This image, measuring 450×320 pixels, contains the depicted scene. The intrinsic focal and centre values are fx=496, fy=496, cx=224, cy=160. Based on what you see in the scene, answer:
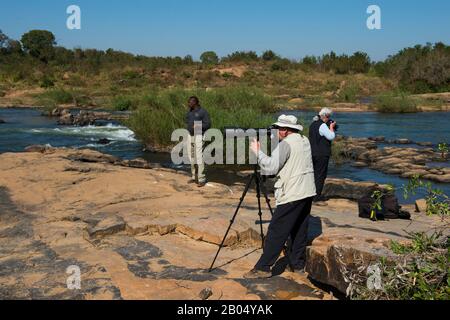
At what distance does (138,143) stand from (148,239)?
1182 cm

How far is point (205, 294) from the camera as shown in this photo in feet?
13.0

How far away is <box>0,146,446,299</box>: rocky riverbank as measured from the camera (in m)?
4.12

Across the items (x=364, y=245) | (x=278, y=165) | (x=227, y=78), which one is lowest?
(x=364, y=245)

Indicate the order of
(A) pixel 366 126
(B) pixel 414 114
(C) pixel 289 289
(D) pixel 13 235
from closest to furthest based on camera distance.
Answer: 1. (C) pixel 289 289
2. (D) pixel 13 235
3. (A) pixel 366 126
4. (B) pixel 414 114

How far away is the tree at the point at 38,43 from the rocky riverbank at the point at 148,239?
174ft

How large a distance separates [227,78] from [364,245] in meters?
44.1

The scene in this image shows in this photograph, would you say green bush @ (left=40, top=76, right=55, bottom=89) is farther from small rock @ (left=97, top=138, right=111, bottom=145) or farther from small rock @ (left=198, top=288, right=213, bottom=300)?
small rock @ (left=198, top=288, right=213, bottom=300)

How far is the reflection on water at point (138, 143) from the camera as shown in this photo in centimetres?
1336

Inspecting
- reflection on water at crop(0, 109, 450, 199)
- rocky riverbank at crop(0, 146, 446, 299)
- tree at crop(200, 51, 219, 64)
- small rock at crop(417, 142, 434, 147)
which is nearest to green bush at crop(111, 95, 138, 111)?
reflection on water at crop(0, 109, 450, 199)

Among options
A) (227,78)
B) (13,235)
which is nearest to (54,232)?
(13,235)

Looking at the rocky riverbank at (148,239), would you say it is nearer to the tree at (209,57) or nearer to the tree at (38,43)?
the tree at (209,57)

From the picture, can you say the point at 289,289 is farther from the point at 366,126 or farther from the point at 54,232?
the point at 366,126

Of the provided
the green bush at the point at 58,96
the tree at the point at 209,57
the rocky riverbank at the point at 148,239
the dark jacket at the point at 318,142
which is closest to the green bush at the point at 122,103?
the green bush at the point at 58,96

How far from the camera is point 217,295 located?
13.2 ft
